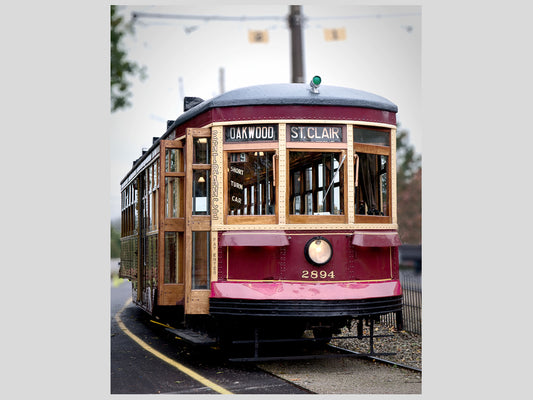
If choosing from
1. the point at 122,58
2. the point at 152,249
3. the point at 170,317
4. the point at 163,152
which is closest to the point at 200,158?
the point at 163,152

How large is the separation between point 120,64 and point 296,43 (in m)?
2.20

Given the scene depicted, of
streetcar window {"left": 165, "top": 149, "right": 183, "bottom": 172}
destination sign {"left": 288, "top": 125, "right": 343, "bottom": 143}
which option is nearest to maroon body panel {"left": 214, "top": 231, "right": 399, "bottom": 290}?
destination sign {"left": 288, "top": 125, "right": 343, "bottom": 143}

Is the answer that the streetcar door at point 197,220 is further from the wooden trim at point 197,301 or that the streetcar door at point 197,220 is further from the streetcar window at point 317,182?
the streetcar window at point 317,182

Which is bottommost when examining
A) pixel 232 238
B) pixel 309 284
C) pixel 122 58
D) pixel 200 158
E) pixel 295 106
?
pixel 309 284

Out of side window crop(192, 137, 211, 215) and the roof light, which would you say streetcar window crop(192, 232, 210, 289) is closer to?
side window crop(192, 137, 211, 215)

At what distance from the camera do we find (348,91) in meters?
8.24

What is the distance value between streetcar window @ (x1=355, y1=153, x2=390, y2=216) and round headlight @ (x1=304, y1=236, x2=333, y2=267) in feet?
1.80

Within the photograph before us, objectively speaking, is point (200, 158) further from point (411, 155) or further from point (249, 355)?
point (411, 155)

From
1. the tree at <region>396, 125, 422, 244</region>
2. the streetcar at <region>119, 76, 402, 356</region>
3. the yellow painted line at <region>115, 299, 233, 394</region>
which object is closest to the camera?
the yellow painted line at <region>115, 299, 233, 394</region>

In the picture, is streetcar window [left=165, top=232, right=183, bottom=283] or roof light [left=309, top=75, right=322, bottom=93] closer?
roof light [left=309, top=75, right=322, bottom=93]

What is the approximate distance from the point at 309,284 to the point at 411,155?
14.9 meters

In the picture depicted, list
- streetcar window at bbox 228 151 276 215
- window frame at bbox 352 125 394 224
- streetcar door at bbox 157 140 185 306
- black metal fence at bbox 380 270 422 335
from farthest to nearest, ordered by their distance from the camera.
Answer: black metal fence at bbox 380 270 422 335 → streetcar door at bbox 157 140 185 306 → window frame at bbox 352 125 394 224 → streetcar window at bbox 228 151 276 215

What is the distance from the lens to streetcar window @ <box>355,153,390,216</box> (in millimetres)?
8086

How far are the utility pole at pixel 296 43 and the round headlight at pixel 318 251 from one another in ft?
7.26
